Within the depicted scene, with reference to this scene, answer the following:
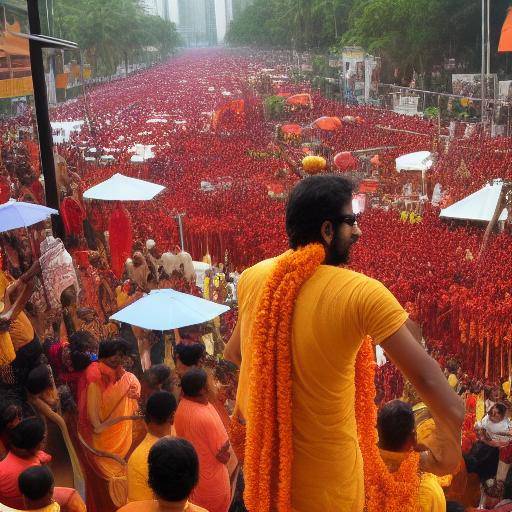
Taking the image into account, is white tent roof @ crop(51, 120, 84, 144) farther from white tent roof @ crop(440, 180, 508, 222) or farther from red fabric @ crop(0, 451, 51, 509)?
red fabric @ crop(0, 451, 51, 509)

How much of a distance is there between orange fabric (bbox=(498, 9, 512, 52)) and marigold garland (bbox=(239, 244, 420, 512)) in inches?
104

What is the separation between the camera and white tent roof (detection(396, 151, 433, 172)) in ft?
14.8

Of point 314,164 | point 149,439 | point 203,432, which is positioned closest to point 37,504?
point 149,439

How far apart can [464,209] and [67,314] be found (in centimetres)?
271

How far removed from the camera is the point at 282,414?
197 cm

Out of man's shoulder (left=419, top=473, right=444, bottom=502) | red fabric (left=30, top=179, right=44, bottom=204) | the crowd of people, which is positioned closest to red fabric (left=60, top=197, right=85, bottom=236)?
the crowd of people

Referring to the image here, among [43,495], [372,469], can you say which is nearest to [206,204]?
[43,495]

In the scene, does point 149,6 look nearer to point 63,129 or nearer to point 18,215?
point 63,129

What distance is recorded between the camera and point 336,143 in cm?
470

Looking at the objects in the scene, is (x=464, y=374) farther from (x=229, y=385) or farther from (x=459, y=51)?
(x=459, y=51)

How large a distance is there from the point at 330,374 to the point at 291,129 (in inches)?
124

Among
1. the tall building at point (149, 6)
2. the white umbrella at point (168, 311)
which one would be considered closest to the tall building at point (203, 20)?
the tall building at point (149, 6)

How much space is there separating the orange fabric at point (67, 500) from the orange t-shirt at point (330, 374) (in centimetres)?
123

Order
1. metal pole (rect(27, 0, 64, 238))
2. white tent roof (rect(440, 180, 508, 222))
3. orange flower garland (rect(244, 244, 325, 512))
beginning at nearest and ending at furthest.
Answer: orange flower garland (rect(244, 244, 325, 512))
white tent roof (rect(440, 180, 508, 222))
metal pole (rect(27, 0, 64, 238))
